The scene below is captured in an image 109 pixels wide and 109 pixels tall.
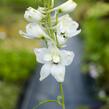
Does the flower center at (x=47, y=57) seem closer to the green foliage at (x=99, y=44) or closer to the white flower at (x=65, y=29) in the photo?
the white flower at (x=65, y=29)

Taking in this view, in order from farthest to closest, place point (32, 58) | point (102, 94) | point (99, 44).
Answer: point (32, 58) < point (99, 44) < point (102, 94)

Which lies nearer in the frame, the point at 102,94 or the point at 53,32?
the point at 53,32

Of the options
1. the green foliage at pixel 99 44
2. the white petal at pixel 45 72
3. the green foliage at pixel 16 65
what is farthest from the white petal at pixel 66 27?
the green foliage at pixel 16 65

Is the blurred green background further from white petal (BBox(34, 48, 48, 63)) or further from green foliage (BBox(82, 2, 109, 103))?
white petal (BBox(34, 48, 48, 63))

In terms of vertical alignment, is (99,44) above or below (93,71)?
above

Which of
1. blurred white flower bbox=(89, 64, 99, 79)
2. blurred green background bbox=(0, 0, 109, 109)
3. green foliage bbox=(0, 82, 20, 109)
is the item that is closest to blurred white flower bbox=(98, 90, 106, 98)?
blurred green background bbox=(0, 0, 109, 109)

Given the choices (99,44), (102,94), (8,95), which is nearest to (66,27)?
(102,94)

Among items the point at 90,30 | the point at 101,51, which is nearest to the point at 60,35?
the point at 101,51

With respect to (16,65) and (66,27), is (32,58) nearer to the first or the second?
(16,65)
